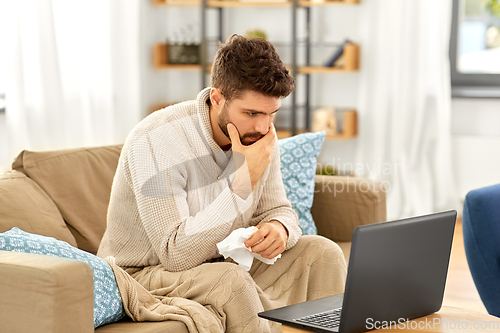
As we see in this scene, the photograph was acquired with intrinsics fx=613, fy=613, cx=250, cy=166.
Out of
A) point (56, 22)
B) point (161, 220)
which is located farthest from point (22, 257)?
point (56, 22)

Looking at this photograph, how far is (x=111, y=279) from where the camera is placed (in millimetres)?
1374

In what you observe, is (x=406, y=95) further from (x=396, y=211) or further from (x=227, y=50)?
(x=227, y=50)

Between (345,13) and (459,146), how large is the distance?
113 cm

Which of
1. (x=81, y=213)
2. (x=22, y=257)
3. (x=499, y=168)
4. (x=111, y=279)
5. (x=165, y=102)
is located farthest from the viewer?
(x=165, y=102)

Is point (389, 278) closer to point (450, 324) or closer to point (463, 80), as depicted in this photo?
point (450, 324)

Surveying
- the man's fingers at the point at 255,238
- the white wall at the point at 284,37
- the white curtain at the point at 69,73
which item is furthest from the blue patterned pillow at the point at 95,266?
the white wall at the point at 284,37

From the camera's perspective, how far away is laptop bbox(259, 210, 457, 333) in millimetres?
1077

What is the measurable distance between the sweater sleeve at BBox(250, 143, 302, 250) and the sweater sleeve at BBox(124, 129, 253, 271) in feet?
0.58

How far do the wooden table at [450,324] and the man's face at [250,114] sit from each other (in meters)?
0.63

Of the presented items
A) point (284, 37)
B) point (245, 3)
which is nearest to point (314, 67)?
point (284, 37)

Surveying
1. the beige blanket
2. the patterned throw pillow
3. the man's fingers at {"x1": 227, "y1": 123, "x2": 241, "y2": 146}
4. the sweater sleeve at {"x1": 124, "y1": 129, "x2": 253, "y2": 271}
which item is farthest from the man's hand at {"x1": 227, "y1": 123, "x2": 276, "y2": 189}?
the patterned throw pillow

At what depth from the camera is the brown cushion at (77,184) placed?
6.04ft

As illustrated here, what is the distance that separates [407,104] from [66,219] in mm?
2644

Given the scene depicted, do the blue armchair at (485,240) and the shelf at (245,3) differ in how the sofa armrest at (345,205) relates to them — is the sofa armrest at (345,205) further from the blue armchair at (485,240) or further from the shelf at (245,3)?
the shelf at (245,3)
